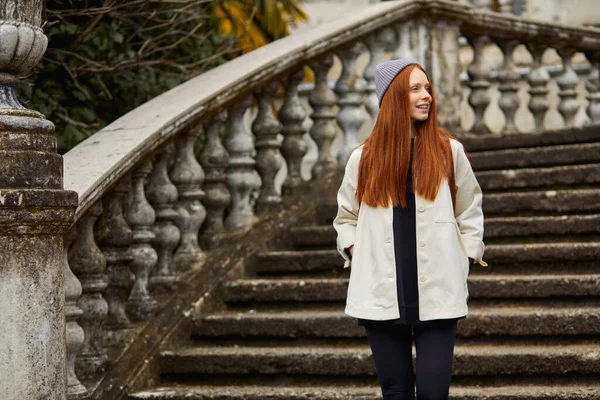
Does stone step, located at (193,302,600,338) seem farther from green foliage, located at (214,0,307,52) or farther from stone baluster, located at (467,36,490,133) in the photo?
green foliage, located at (214,0,307,52)

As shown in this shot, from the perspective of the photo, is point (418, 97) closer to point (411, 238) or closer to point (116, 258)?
point (411, 238)

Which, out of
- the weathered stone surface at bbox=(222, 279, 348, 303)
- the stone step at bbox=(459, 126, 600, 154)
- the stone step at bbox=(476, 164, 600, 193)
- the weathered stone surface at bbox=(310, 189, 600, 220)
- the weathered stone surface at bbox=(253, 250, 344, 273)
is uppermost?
the stone step at bbox=(459, 126, 600, 154)

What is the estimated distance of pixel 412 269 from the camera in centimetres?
412

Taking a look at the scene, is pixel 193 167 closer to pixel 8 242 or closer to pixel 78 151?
pixel 78 151

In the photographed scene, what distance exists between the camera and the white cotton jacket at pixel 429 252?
13.3 ft

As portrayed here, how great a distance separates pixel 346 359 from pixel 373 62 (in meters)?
2.56

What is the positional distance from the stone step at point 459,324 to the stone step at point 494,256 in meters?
0.34

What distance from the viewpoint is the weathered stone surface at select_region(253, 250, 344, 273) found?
628cm

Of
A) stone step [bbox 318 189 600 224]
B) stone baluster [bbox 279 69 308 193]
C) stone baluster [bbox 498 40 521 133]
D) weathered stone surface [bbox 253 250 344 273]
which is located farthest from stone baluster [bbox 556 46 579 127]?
weathered stone surface [bbox 253 250 344 273]

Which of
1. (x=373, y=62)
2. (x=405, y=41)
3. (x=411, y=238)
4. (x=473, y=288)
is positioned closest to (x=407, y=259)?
(x=411, y=238)

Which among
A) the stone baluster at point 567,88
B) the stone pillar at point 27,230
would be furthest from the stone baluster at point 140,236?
the stone baluster at point 567,88

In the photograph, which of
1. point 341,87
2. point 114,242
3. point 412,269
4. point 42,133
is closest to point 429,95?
point 412,269

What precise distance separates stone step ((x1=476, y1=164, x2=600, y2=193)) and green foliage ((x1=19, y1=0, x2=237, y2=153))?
1.88m

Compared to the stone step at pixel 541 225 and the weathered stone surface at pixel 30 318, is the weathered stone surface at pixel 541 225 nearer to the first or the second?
the stone step at pixel 541 225
